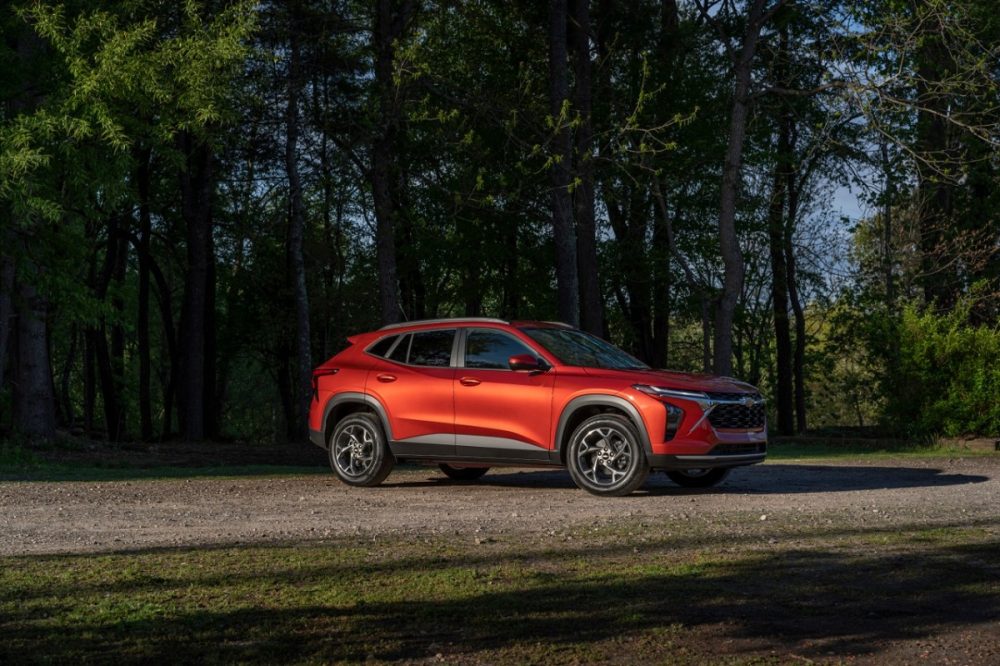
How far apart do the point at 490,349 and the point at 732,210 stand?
1166 centimetres

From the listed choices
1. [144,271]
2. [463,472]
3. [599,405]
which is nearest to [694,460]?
[599,405]

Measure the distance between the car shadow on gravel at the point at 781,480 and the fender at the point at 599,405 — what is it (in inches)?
45.9

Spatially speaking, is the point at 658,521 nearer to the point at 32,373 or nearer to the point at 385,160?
the point at 385,160

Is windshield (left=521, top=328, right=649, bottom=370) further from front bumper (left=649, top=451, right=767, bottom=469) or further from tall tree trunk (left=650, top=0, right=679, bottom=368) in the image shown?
tall tree trunk (left=650, top=0, right=679, bottom=368)

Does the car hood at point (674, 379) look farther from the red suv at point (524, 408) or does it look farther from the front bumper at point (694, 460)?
the front bumper at point (694, 460)

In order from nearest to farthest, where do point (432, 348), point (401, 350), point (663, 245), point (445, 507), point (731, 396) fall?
point (445, 507) < point (731, 396) < point (432, 348) < point (401, 350) < point (663, 245)

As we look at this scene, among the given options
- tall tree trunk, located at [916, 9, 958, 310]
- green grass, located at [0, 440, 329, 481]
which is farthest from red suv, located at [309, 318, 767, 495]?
tall tree trunk, located at [916, 9, 958, 310]

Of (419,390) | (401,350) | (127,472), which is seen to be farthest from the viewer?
(127,472)

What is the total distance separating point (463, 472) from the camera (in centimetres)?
1504

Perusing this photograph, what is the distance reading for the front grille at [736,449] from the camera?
1214 cm

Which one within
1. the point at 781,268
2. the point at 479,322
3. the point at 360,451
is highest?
the point at 781,268

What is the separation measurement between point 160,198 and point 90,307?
18291 mm

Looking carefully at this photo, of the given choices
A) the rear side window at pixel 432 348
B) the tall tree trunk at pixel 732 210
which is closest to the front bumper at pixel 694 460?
the rear side window at pixel 432 348

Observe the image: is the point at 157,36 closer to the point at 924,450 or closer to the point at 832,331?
the point at 924,450
